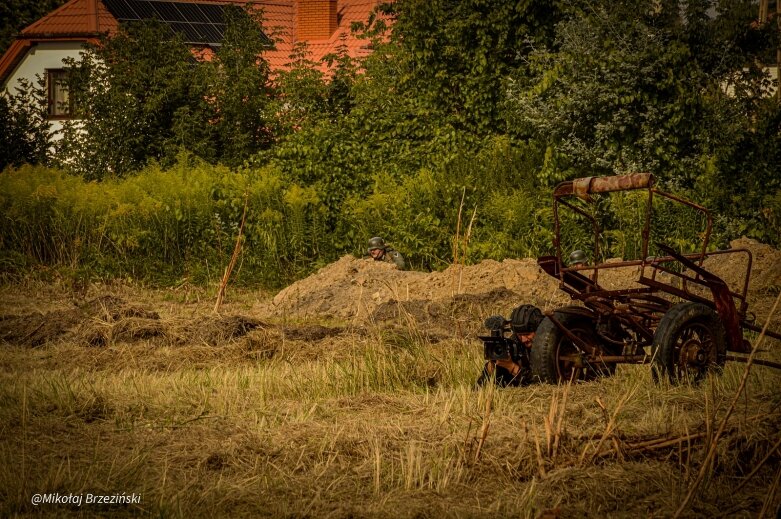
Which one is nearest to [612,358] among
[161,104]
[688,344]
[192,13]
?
[688,344]

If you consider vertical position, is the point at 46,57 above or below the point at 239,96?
above

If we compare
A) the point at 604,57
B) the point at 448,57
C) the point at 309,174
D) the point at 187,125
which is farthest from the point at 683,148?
the point at 187,125

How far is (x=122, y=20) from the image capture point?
113ft

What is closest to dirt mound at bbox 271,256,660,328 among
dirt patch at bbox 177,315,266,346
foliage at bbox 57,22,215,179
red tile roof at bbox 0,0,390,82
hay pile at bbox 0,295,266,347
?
dirt patch at bbox 177,315,266,346

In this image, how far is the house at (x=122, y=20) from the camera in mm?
35594

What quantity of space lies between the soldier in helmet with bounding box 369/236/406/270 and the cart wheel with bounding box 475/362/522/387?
33.1 ft

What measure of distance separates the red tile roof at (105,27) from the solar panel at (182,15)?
1.65 ft

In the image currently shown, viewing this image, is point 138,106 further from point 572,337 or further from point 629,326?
point 572,337

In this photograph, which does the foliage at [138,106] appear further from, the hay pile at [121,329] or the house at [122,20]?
the hay pile at [121,329]

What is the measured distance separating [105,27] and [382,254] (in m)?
19.5

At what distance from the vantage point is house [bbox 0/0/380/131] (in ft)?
117

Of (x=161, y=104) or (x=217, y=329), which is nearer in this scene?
(x=217, y=329)

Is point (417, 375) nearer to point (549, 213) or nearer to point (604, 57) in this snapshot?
point (549, 213)

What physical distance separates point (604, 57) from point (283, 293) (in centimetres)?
702
